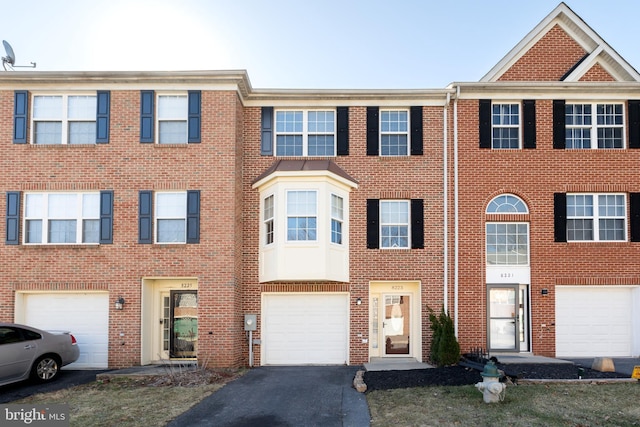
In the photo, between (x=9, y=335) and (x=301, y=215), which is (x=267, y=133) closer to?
(x=301, y=215)

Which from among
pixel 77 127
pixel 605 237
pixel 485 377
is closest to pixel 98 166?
pixel 77 127

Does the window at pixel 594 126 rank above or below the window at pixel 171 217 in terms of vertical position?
above

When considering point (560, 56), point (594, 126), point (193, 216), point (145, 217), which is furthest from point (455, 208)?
point (145, 217)

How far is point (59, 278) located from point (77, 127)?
408 cm

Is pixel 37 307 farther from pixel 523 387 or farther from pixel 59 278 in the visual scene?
pixel 523 387

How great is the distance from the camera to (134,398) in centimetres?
1038

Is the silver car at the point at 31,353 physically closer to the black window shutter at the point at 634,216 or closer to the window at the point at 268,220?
the window at the point at 268,220

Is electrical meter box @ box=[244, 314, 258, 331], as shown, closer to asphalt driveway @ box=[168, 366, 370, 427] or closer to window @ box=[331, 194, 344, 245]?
asphalt driveway @ box=[168, 366, 370, 427]

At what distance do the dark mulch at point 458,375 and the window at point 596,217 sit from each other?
4064mm

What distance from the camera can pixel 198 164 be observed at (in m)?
14.0

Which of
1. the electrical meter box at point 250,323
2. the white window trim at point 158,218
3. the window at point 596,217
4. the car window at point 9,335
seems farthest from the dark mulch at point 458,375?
the car window at point 9,335

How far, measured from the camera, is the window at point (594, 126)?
15.0m

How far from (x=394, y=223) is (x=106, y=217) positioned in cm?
782

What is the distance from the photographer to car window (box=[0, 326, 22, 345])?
11203mm
